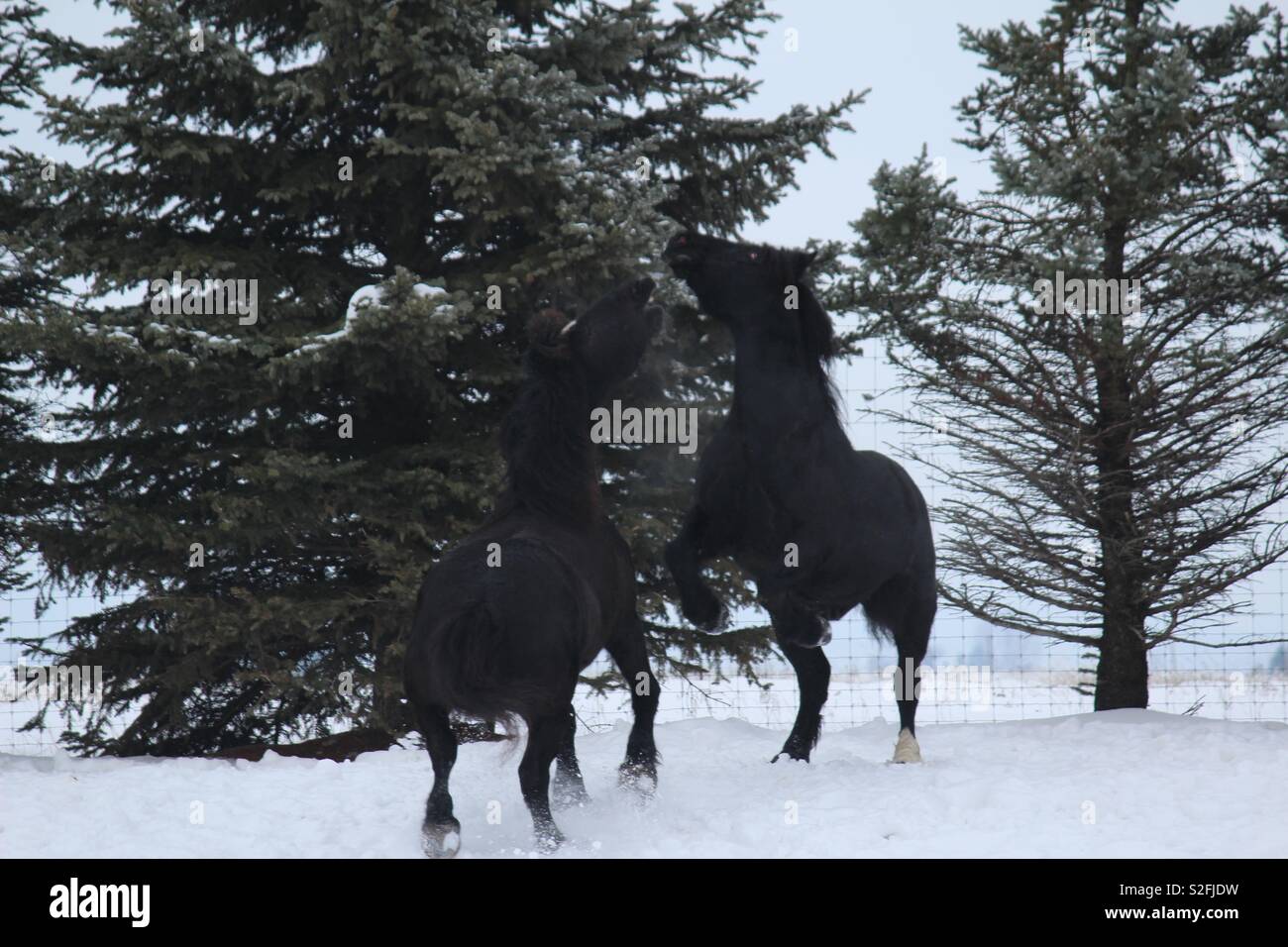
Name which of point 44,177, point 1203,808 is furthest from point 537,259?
point 1203,808

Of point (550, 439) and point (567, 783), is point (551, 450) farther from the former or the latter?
point (567, 783)

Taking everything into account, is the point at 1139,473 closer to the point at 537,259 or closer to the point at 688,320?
the point at 688,320

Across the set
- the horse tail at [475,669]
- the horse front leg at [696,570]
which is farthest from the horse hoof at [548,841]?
the horse front leg at [696,570]

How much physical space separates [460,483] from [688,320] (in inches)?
91.8

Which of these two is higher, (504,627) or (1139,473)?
(1139,473)

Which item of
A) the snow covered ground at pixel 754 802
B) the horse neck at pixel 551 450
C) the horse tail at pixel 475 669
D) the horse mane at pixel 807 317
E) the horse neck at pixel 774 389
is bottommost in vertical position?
the snow covered ground at pixel 754 802

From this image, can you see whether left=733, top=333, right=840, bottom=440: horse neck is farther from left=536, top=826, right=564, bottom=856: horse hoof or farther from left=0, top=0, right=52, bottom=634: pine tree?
left=0, top=0, right=52, bottom=634: pine tree

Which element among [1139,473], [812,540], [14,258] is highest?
[14,258]

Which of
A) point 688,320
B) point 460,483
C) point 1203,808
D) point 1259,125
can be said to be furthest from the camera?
point 688,320

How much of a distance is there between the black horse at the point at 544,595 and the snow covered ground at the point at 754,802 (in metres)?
0.32

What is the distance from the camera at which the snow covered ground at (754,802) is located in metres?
4.04

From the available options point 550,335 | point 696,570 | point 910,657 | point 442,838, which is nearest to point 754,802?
point 696,570

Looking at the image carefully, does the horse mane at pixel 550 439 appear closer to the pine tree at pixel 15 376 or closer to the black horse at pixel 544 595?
the black horse at pixel 544 595

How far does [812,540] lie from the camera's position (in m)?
4.96
